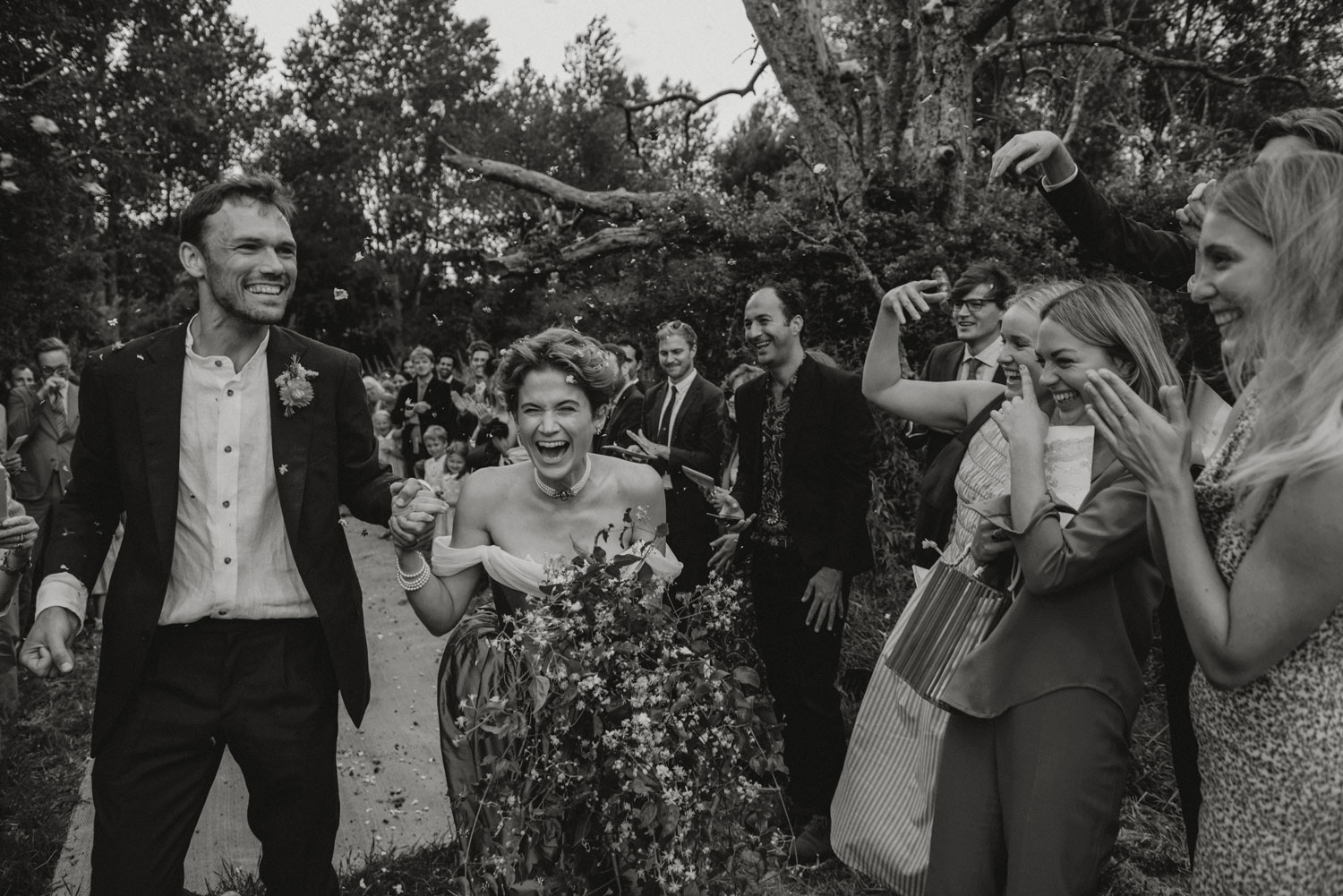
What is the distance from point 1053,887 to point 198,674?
2341 mm

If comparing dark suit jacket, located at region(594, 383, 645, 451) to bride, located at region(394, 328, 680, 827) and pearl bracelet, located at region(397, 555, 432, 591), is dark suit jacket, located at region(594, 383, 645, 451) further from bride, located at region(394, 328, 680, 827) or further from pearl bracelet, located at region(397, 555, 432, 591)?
pearl bracelet, located at region(397, 555, 432, 591)

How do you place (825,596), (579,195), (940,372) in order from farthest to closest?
(579,195)
(940,372)
(825,596)

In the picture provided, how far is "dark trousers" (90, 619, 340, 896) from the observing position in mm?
2725

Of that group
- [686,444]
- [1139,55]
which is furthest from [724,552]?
[1139,55]

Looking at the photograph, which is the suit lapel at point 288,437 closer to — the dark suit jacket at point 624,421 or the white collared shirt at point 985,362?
the white collared shirt at point 985,362

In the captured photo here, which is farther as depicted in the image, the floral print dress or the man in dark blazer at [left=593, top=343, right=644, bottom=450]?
the man in dark blazer at [left=593, top=343, right=644, bottom=450]

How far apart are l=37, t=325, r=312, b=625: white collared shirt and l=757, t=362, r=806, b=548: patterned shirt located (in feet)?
7.00

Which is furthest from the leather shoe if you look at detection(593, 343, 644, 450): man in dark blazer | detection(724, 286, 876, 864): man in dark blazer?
detection(593, 343, 644, 450): man in dark blazer

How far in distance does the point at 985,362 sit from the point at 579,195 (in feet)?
27.4

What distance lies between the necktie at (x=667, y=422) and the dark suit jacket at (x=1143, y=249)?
364 centimetres

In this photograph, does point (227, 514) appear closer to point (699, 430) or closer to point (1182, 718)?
point (1182, 718)

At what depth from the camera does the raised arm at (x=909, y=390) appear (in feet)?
11.0

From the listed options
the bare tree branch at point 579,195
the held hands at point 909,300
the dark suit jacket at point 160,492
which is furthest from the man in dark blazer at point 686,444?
the bare tree branch at point 579,195

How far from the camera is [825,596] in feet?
13.8
